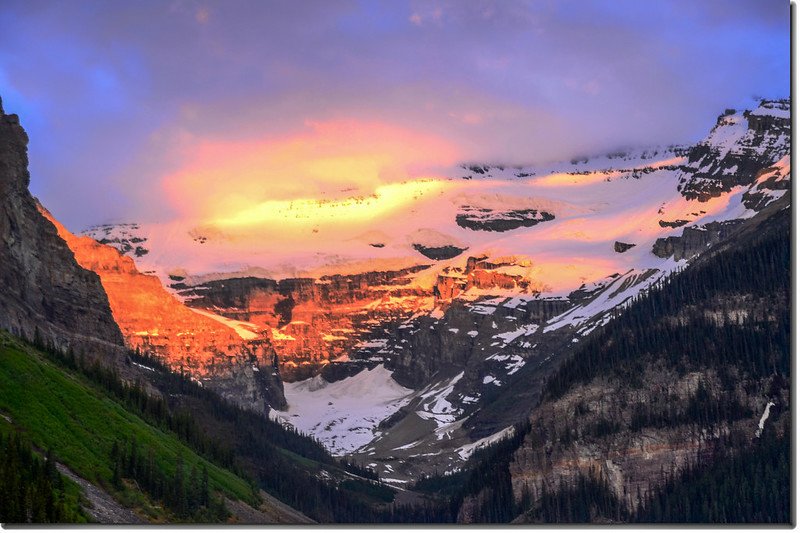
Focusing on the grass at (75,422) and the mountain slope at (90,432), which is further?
the grass at (75,422)

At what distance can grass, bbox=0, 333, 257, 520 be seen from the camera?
14950 centimetres

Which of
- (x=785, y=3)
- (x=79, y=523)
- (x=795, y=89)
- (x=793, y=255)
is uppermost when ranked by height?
(x=785, y=3)

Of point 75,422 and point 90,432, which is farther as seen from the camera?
point 90,432

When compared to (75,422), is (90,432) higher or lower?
lower

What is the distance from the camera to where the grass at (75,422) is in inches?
5886

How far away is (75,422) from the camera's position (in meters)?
162

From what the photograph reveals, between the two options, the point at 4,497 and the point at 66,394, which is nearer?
the point at 4,497

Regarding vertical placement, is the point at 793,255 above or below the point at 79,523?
above

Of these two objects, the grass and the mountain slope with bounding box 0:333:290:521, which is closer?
the mountain slope with bounding box 0:333:290:521

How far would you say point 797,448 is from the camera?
125312 millimetres

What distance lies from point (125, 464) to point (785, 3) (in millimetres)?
59879

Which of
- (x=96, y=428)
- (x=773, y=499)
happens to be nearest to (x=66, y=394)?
(x=96, y=428)

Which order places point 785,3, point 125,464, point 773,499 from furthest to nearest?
1. point 773,499
2. point 125,464
3. point 785,3

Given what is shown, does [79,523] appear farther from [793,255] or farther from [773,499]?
[773,499]
